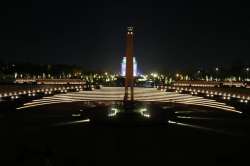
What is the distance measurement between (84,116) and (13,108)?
23.3 feet

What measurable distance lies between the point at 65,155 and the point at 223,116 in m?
14.9

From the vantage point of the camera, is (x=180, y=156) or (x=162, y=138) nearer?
(x=180, y=156)

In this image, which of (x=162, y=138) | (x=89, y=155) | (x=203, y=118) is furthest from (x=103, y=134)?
(x=203, y=118)

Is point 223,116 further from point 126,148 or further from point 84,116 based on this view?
point 126,148

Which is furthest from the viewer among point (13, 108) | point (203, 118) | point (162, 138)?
point (13, 108)

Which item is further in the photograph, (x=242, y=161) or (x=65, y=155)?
(x=65, y=155)

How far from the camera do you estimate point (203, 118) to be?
84.8 ft

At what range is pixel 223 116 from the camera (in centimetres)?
2688

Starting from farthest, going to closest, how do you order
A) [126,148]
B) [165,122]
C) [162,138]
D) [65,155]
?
[165,122] < [162,138] < [126,148] < [65,155]

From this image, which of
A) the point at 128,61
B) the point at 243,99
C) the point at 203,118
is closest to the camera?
the point at 203,118

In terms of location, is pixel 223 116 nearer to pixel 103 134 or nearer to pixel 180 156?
pixel 103 134

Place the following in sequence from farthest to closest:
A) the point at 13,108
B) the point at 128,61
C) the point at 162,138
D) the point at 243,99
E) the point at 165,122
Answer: the point at 128,61
the point at 243,99
the point at 13,108
the point at 165,122
the point at 162,138

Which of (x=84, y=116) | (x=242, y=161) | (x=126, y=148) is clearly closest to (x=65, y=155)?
(x=126, y=148)

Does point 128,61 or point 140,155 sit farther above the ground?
point 128,61
